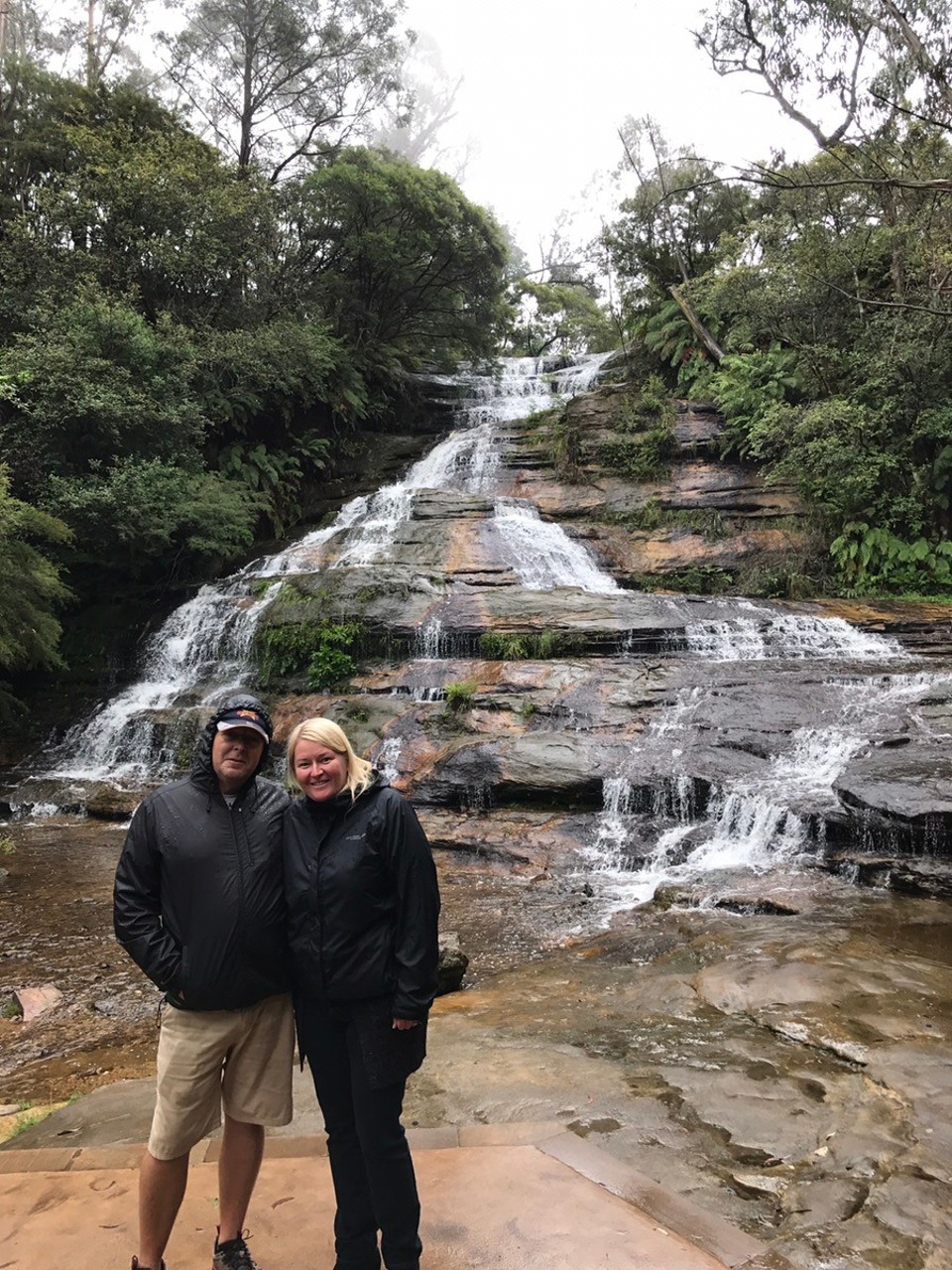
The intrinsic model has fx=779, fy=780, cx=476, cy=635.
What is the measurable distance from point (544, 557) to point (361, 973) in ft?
45.6

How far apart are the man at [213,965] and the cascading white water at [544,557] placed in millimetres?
12169

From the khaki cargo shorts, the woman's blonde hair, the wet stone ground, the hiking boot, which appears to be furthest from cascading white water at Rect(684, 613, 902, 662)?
the hiking boot

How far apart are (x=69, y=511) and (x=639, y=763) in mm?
10881

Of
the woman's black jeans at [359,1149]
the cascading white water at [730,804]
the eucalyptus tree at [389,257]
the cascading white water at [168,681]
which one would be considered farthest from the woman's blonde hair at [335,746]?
the eucalyptus tree at [389,257]

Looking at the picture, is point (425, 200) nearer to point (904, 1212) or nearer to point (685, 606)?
point (685, 606)

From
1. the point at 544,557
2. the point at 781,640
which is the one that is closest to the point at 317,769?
the point at 781,640

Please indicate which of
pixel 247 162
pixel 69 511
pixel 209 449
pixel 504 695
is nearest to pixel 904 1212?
pixel 504 695

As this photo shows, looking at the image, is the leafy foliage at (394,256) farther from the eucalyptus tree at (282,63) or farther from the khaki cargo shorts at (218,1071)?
the khaki cargo shorts at (218,1071)

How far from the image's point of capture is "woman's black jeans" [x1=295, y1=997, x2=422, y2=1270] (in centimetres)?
217

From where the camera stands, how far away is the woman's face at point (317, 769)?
2.35 m

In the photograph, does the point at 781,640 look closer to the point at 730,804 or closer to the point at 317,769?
the point at 730,804

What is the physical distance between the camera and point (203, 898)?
234 centimetres

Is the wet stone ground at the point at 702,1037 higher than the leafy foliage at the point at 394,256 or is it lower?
lower

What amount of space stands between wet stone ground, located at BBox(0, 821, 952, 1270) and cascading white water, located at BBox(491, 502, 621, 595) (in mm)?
8373
